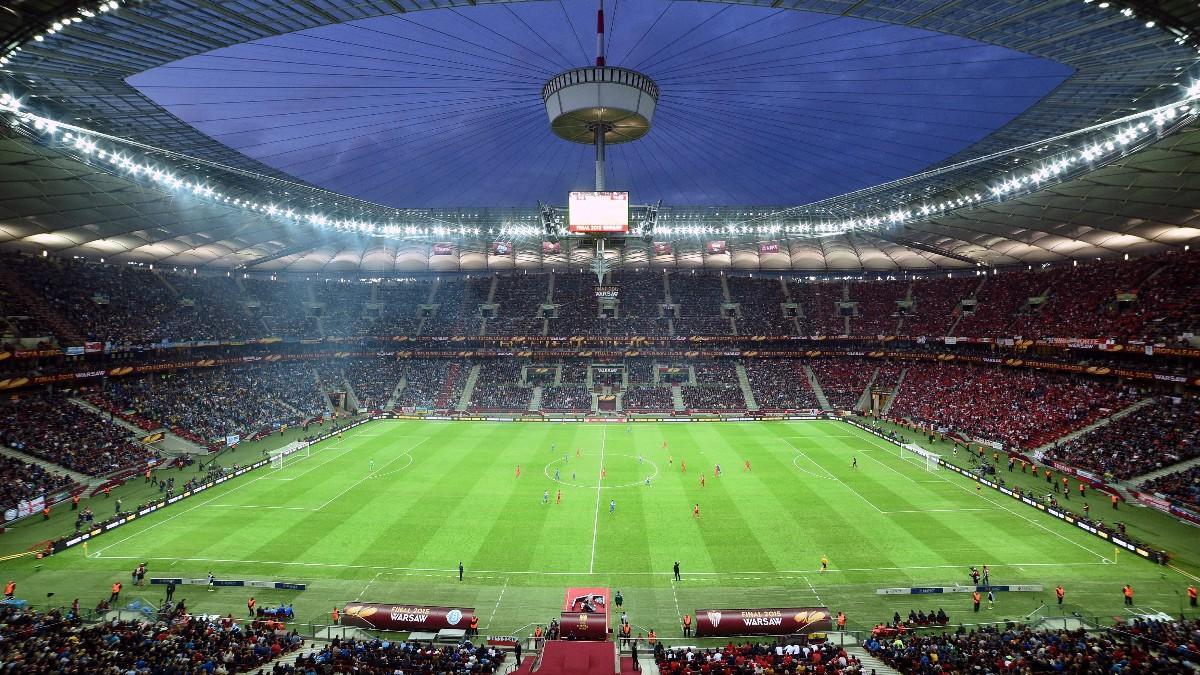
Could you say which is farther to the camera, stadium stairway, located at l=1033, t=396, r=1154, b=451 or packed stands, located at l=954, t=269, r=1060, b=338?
packed stands, located at l=954, t=269, r=1060, b=338

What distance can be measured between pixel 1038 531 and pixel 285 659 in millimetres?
37354

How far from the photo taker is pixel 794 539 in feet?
103

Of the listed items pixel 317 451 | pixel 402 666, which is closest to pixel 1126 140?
pixel 402 666

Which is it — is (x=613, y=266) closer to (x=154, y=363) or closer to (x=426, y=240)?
(x=426, y=240)

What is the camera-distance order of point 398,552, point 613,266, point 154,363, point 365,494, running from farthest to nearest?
point 613,266
point 154,363
point 365,494
point 398,552

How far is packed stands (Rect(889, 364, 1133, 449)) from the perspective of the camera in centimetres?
4888

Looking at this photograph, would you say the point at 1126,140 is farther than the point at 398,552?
Yes

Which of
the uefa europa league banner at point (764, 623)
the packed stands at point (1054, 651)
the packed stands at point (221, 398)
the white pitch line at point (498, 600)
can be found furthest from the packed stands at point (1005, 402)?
→ the packed stands at point (221, 398)

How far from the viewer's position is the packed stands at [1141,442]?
127 ft

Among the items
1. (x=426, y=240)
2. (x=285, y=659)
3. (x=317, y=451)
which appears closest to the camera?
(x=285, y=659)

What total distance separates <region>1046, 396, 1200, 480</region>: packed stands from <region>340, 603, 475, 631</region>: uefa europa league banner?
1695 inches

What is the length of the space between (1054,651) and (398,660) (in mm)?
19983

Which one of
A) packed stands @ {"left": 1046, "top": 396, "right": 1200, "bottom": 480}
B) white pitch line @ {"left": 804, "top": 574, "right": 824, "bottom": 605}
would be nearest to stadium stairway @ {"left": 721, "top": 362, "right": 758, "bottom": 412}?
packed stands @ {"left": 1046, "top": 396, "right": 1200, "bottom": 480}

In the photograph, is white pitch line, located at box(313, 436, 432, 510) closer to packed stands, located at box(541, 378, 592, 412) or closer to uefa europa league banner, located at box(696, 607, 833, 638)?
packed stands, located at box(541, 378, 592, 412)
